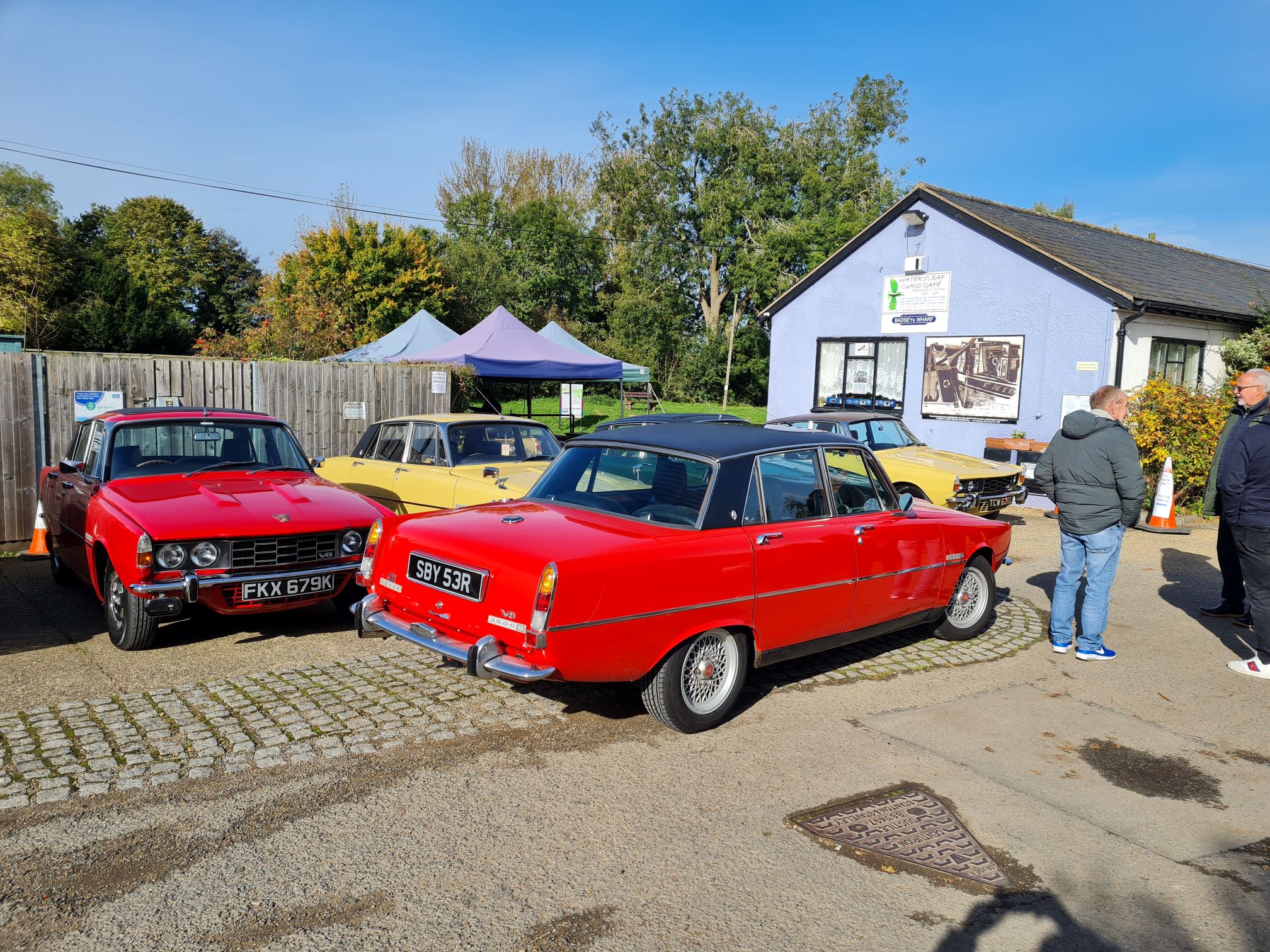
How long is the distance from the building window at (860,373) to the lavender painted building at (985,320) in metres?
0.03

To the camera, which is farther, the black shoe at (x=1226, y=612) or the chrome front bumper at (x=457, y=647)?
the black shoe at (x=1226, y=612)

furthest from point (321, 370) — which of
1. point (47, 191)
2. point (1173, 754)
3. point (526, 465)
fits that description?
point (47, 191)

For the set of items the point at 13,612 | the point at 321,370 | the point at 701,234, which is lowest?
the point at 13,612

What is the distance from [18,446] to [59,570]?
3.04m

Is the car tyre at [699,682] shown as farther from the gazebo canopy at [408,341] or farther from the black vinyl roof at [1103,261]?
the gazebo canopy at [408,341]

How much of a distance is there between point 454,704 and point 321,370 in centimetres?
888

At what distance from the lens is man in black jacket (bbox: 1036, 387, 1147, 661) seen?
6.33 m

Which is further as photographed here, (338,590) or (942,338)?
(942,338)

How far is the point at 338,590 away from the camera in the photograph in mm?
6477

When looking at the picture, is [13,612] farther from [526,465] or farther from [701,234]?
[701,234]

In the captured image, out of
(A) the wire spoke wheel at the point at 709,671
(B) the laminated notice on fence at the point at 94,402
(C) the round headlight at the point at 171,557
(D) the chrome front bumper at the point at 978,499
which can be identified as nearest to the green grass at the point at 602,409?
(D) the chrome front bumper at the point at 978,499

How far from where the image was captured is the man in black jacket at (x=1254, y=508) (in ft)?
20.4

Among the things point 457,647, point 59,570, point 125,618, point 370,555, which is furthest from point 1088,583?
point 59,570

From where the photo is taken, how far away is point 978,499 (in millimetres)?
11719
